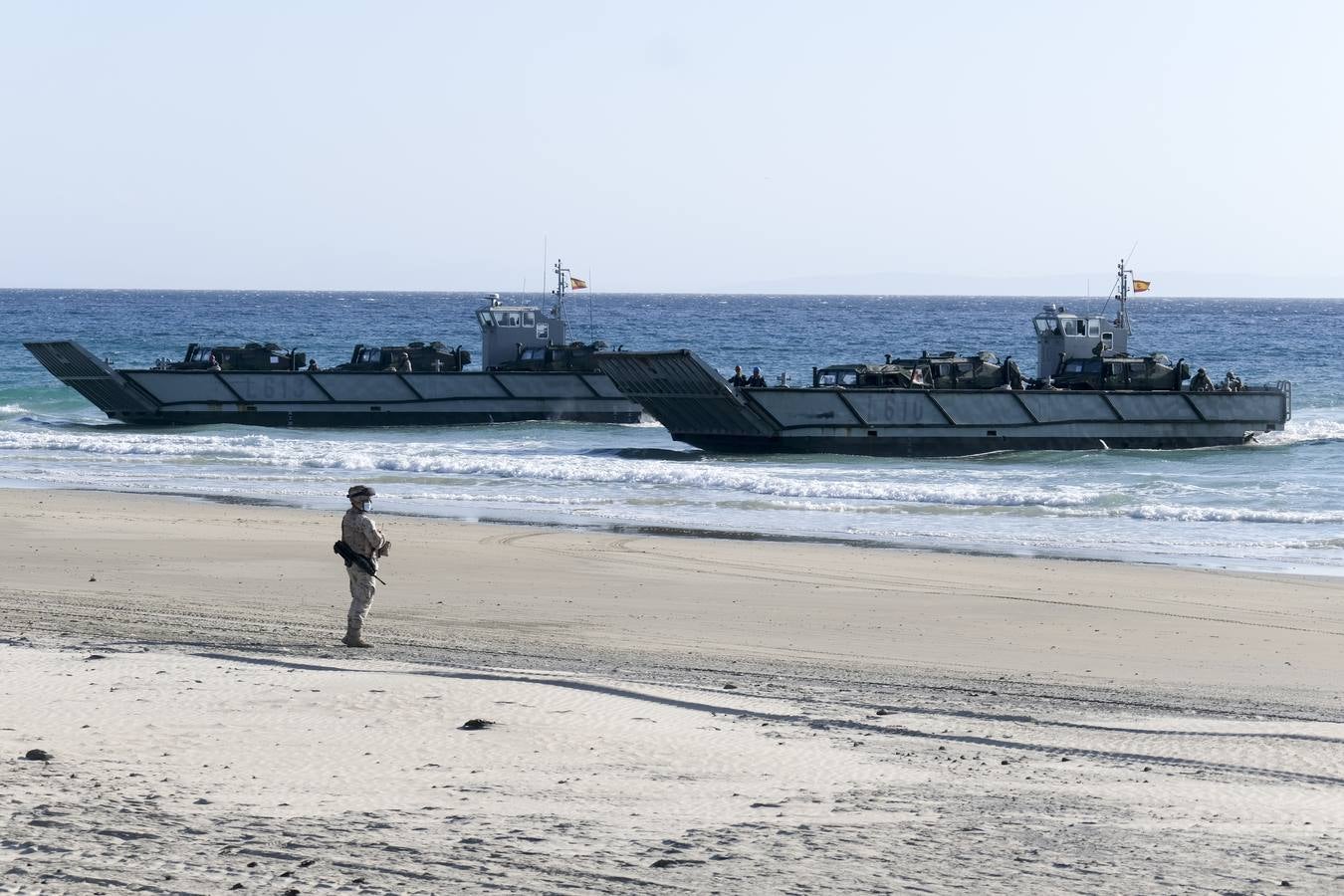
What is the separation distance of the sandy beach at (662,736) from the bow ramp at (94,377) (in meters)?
24.7

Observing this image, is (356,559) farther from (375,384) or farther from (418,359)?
(418,359)

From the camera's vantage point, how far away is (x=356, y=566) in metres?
12.0

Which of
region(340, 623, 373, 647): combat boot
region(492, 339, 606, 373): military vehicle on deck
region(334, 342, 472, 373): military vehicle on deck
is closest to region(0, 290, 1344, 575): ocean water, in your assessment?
region(492, 339, 606, 373): military vehicle on deck

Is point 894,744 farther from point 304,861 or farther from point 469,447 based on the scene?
point 469,447

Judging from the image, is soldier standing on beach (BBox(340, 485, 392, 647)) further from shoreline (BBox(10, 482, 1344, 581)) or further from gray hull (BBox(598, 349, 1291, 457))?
gray hull (BBox(598, 349, 1291, 457))

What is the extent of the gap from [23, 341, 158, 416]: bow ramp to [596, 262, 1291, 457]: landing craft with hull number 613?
11988 mm

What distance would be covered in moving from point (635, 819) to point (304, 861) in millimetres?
1389

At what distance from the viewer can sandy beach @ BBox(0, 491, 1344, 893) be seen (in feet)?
21.0

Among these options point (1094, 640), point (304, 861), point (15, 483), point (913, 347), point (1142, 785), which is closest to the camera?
point (304, 861)

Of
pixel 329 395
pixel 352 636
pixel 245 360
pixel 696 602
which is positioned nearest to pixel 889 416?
pixel 329 395

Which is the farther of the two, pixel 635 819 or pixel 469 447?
pixel 469 447

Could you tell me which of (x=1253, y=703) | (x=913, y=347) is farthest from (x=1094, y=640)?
(x=913, y=347)

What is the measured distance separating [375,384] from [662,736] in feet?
110

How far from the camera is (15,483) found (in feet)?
91.0
